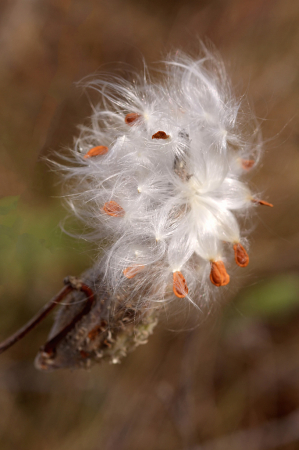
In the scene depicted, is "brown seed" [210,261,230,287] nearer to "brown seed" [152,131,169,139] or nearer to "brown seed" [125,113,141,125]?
"brown seed" [152,131,169,139]

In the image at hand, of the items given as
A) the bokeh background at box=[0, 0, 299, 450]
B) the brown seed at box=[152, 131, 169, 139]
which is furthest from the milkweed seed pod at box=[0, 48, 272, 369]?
the bokeh background at box=[0, 0, 299, 450]

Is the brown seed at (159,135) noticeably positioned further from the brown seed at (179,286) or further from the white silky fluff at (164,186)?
the brown seed at (179,286)

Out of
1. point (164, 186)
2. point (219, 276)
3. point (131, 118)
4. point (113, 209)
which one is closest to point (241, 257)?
point (219, 276)

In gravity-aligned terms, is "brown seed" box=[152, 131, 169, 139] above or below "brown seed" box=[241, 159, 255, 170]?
above

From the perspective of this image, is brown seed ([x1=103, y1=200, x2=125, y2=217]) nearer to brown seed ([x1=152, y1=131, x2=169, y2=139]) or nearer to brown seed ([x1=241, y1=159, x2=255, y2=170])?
brown seed ([x1=152, y1=131, x2=169, y2=139])

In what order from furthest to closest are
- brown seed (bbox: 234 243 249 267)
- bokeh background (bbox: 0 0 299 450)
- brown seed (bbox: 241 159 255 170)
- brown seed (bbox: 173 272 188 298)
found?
bokeh background (bbox: 0 0 299 450) → brown seed (bbox: 241 159 255 170) → brown seed (bbox: 234 243 249 267) → brown seed (bbox: 173 272 188 298)

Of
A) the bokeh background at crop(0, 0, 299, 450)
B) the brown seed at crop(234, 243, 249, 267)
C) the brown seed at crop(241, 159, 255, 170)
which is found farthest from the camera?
the bokeh background at crop(0, 0, 299, 450)

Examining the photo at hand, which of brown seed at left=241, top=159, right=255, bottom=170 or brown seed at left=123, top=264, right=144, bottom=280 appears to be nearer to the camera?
brown seed at left=123, top=264, right=144, bottom=280
